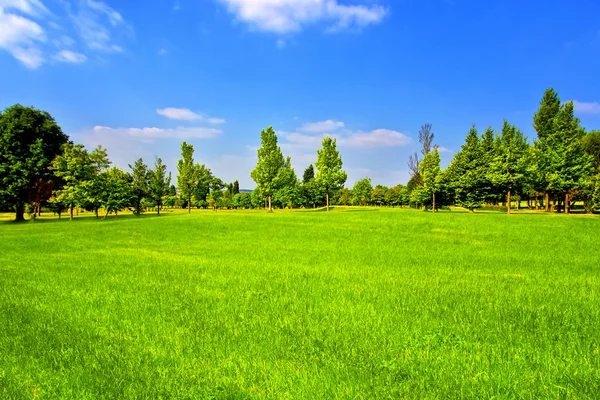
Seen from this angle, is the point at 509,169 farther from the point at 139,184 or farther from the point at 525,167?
the point at 139,184

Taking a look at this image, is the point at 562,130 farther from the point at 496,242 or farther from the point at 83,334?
the point at 83,334

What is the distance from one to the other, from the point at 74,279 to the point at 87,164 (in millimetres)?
46378

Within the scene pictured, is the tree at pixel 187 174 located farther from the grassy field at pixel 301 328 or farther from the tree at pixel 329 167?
the grassy field at pixel 301 328

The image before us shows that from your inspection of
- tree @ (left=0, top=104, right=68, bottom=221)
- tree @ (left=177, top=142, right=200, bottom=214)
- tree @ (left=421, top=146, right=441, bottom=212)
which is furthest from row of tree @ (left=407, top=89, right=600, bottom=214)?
tree @ (left=0, top=104, right=68, bottom=221)

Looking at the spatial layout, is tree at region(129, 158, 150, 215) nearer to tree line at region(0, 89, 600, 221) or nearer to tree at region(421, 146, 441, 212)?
tree line at region(0, 89, 600, 221)

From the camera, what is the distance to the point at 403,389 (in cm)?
396

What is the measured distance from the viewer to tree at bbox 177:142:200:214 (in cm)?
7688

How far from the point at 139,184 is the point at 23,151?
1134 inches

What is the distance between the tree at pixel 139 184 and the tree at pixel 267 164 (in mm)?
28109

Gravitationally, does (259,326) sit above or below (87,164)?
below

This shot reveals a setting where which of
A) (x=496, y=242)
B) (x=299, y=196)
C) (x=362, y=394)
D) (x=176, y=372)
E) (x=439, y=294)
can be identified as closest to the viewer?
(x=362, y=394)

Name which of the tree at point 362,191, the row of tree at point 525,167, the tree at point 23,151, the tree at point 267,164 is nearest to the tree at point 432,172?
the row of tree at point 525,167

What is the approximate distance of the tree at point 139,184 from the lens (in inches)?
2707

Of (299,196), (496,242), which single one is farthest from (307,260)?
(299,196)
